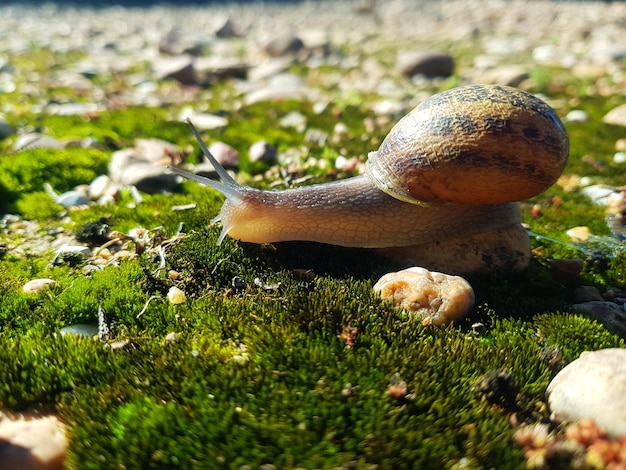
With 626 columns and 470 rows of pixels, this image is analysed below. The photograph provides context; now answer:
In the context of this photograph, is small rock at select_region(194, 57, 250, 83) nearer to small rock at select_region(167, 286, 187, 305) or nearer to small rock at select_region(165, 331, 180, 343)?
small rock at select_region(167, 286, 187, 305)

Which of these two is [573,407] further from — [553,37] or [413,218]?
[553,37]

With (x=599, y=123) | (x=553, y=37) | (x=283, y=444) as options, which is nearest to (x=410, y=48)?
(x=553, y=37)

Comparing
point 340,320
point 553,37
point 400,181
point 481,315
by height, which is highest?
point 400,181

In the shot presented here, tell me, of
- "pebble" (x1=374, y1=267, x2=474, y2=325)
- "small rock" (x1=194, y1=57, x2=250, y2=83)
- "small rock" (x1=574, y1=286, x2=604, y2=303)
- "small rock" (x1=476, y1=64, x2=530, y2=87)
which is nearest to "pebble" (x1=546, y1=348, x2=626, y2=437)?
"pebble" (x1=374, y1=267, x2=474, y2=325)

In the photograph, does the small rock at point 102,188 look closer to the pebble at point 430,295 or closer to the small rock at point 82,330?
the small rock at point 82,330

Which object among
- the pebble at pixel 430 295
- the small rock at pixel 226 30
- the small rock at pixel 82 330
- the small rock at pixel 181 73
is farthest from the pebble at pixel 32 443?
the small rock at pixel 226 30
